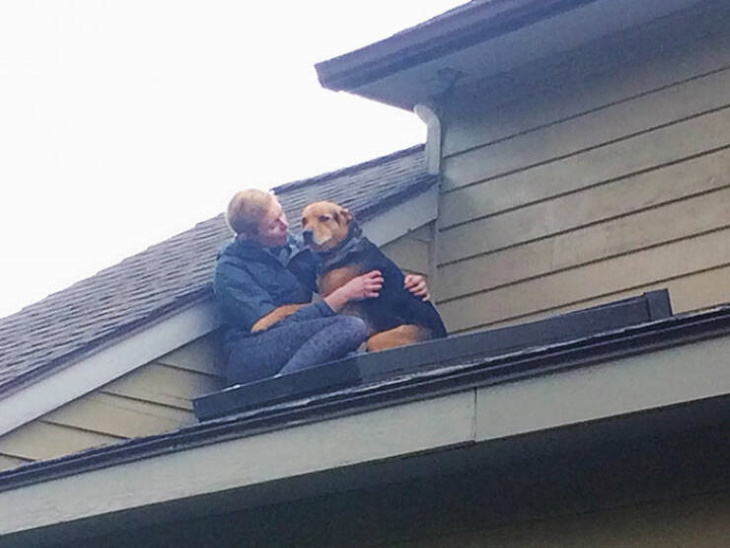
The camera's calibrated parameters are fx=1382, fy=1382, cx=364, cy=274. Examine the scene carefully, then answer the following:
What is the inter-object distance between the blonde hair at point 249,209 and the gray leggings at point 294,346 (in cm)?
48

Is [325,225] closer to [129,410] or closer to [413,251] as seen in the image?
[413,251]

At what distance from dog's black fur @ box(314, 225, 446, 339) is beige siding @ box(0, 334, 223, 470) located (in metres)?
0.75

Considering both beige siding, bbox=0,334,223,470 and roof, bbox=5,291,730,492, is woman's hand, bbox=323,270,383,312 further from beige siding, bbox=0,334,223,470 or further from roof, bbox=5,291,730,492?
beige siding, bbox=0,334,223,470

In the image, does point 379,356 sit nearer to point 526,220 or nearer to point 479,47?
point 526,220

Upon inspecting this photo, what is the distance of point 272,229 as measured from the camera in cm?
578

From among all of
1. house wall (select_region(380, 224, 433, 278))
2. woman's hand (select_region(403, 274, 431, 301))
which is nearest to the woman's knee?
woman's hand (select_region(403, 274, 431, 301))

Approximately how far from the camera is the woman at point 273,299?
5.39 metres

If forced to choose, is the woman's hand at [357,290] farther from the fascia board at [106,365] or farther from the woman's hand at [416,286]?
the fascia board at [106,365]

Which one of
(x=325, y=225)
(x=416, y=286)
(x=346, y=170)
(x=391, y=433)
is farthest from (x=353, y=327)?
(x=346, y=170)

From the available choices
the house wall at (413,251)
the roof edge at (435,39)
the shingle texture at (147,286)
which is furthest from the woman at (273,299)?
the roof edge at (435,39)

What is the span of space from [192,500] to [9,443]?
5.05 ft

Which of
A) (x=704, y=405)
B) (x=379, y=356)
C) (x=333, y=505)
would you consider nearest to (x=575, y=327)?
(x=379, y=356)

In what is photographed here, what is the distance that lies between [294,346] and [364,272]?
419 millimetres

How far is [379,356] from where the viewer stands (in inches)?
193
